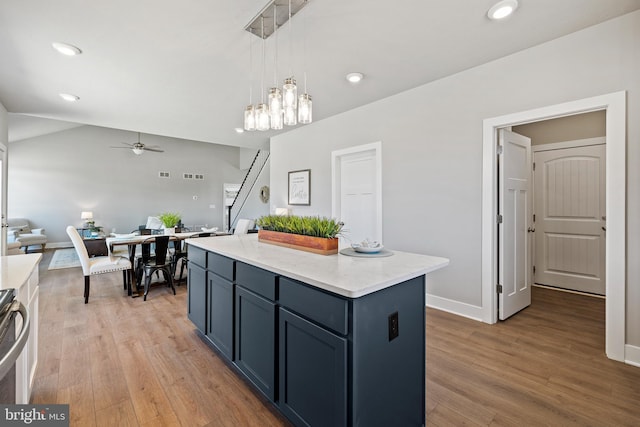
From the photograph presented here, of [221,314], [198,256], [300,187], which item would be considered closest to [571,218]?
[300,187]

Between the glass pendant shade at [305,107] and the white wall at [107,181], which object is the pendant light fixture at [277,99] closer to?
the glass pendant shade at [305,107]

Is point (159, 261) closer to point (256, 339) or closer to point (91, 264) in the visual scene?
point (91, 264)

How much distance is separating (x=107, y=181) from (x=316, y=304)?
31.6 feet

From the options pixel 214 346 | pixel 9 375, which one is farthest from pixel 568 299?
pixel 9 375

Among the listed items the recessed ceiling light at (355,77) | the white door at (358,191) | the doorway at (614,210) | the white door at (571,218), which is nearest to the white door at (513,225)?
the doorway at (614,210)

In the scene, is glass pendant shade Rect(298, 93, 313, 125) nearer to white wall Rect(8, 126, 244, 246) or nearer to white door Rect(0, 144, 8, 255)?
white door Rect(0, 144, 8, 255)

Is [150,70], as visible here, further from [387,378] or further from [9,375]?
[387,378]

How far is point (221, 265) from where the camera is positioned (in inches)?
85.7

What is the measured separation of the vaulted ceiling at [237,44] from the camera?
203 cm

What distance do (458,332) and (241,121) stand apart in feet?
14.0

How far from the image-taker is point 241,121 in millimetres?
4809

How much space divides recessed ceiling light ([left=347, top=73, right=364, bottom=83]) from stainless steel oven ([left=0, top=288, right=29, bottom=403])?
3.03 m

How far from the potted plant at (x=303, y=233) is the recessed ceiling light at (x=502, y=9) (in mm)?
1834

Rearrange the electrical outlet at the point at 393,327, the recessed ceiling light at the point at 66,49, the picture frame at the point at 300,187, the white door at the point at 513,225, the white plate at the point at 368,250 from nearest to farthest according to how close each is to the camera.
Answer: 1. the electrical outlet at the point at 393,327
2. the white plate at the point at 368,250
3. the recessed ceiling light at the point at 66,49
4. the white door at the point at 513,225
5. the picture frame at the point at 300,187
